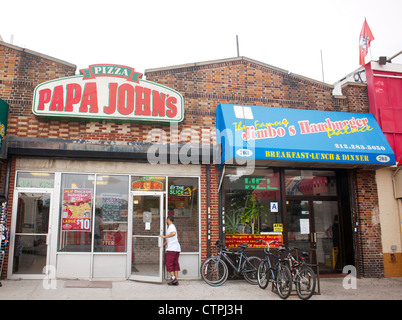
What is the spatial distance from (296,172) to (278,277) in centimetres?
405

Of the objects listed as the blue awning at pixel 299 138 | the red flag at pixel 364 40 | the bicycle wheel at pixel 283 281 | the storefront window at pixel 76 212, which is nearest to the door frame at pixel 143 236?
the storefront window at pixel 76 212

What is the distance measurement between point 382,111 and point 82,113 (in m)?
9.06

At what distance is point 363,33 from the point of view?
1187 cm

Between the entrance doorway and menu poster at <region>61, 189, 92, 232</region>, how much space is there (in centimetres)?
586

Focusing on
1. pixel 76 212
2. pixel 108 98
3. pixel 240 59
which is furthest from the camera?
pixel 240 59

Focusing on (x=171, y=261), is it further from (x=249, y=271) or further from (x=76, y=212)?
(x=76, y=212)

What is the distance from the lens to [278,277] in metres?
7.87

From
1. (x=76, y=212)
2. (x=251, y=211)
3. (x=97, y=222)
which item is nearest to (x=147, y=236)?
(x=97, y=222)

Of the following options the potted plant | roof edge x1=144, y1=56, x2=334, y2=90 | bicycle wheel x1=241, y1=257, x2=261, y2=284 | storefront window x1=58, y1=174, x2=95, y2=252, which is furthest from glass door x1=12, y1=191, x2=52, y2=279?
the potted plant

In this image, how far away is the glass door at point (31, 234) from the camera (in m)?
8.92

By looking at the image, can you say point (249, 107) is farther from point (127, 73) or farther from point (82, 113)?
point (82, 113)

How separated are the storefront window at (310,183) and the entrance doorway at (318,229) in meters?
0.29
